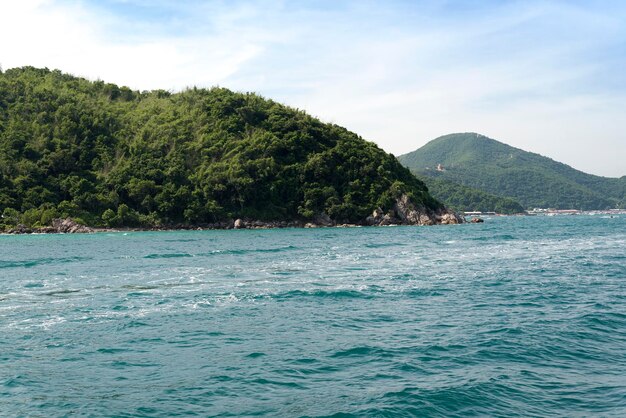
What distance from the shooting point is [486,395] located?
1204 cm

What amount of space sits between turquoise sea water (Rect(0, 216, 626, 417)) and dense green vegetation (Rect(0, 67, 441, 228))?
259 feet

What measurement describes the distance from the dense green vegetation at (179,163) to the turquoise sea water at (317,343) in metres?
78.8

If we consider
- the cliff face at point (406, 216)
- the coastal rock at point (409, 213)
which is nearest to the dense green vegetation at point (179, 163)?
the cliff face at point (406, 216)

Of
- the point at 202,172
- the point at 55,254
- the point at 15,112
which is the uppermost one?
the point at 15,112

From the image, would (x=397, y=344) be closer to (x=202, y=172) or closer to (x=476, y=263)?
(x=476, y=263)

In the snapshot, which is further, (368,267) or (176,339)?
(368,267)

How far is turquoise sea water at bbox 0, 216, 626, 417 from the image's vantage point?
11883mm

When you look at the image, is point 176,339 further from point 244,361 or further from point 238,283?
point 238,283

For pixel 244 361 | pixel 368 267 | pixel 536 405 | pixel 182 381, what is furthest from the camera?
pixel 368 267

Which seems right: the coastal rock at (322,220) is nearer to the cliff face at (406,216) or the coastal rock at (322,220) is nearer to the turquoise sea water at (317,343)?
the cliff face at (406,216)

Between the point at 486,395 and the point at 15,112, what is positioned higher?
the point at 15,112

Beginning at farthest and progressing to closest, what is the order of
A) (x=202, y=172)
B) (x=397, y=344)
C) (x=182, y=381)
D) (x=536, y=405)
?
(x=202, y=172) → (x=397, y=344) → (x=182, y=381) → (x=536, y=405)

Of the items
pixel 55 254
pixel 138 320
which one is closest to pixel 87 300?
pixel 138 320

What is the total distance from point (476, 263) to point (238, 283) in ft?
58.1
